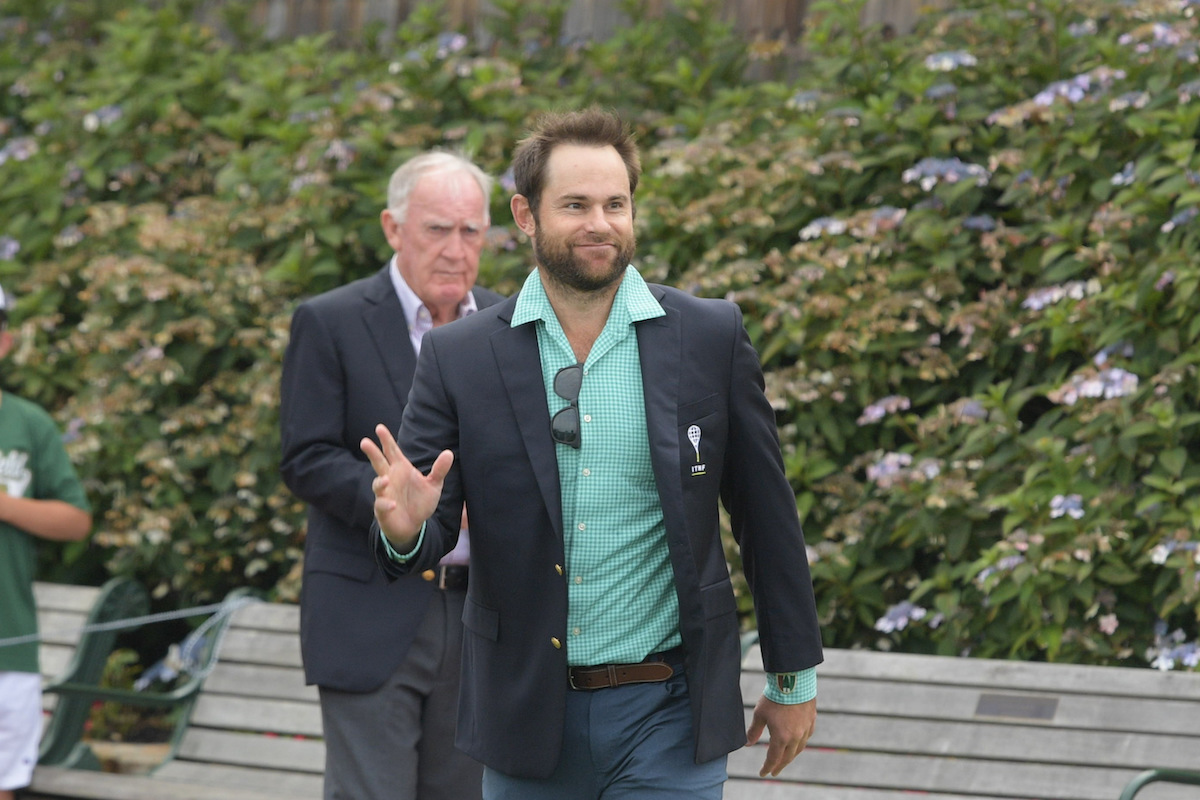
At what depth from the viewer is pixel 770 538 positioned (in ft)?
9.45

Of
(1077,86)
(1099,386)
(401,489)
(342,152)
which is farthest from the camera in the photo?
(342,152)

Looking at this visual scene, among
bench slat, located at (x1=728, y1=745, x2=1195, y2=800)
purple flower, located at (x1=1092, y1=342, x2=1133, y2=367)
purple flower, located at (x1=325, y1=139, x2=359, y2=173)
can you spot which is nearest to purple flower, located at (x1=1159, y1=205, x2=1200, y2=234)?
purple flower, located at (x1=1092, y1=342, x2=1133, y2=367)

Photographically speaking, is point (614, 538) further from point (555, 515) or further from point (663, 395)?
point (663, 395)

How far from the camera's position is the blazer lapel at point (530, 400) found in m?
2.78

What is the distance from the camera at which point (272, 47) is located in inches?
325

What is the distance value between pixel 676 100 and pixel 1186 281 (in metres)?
2.78

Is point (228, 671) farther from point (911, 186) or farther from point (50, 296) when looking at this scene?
point (911, 186)

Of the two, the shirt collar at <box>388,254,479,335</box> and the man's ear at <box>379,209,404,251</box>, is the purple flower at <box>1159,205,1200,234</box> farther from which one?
the man's ear at <box>379,209,404,251</box>

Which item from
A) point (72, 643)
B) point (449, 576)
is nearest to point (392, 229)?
point (449, 576)

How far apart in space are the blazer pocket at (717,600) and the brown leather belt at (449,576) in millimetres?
1090

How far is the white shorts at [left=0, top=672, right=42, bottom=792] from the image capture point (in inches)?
186

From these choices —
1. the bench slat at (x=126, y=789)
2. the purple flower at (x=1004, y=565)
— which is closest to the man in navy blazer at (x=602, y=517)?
the purple flower at (x=1004, y=565)

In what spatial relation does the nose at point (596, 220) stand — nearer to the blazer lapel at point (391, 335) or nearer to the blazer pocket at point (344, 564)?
the blazer lapel at point (391, 335)

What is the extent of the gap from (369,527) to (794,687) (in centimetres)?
128
